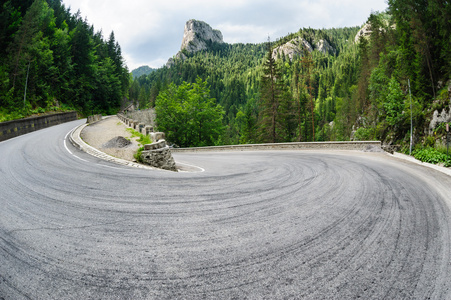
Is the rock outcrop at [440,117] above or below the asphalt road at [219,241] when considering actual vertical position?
above

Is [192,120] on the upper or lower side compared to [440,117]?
lower

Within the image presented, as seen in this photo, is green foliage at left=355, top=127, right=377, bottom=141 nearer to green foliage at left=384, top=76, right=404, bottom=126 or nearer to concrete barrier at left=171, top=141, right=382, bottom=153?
green foliage at left=384, top=76, right=404, bottom=126

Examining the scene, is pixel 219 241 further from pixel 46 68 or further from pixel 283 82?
pixel 46 68

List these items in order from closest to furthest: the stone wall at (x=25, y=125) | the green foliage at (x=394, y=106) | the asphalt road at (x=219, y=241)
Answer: the asphalt road at (x=219, y=241), the stone wall at (x=25, y=125), the green foliage at (x=394, y=106)

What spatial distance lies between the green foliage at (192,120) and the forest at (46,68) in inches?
737

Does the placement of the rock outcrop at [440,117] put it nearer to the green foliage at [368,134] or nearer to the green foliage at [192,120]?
the green foliage at [368,134]

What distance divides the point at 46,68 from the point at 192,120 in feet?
95.0

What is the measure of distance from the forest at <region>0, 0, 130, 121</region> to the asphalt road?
26698 millimetres

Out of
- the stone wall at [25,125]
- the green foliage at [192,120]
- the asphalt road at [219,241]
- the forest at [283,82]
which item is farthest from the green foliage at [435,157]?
the stone wall at [25,125]

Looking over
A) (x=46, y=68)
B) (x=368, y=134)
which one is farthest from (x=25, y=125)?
(x=368, y=134)

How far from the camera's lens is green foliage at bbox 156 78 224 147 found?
34500mm

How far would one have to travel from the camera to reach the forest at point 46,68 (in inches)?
1125

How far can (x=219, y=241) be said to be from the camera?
3084mm

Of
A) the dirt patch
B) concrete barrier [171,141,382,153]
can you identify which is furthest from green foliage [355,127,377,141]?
the dirt patch
